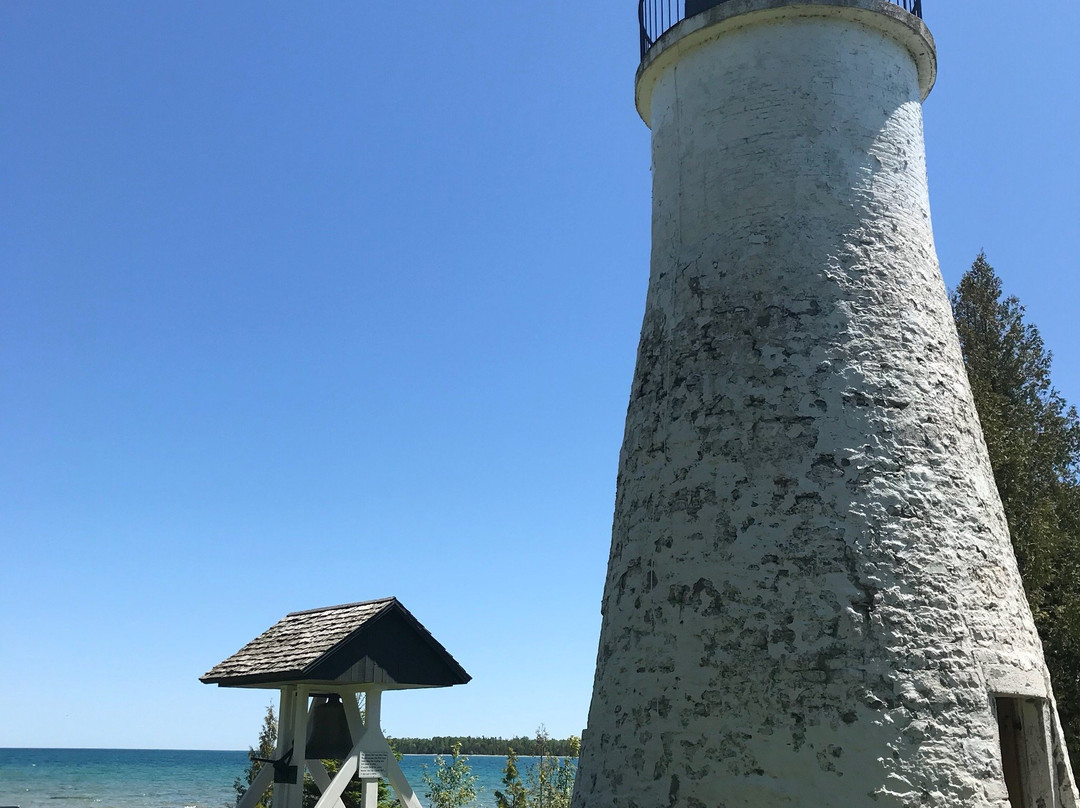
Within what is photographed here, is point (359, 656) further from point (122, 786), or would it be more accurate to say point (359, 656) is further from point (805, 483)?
point (122, 786)

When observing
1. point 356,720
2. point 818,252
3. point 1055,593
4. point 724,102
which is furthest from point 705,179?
point 1055,593

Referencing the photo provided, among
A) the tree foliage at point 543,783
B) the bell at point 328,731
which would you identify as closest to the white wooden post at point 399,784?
the bell at point 328,731

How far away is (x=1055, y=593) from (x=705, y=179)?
11.0 metres

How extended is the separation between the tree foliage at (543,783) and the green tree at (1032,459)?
25.8 feet

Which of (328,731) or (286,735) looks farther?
(328,731)

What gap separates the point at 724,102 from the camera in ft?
24.8

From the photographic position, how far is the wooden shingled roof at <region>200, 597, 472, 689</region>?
852 cm

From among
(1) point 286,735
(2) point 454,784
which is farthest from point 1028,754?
(2) point 454,784

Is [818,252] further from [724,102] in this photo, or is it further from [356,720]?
[356,720]

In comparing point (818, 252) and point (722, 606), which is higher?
point (818, 252)

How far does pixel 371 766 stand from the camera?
344 inches

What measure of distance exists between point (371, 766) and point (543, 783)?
779 centimetres

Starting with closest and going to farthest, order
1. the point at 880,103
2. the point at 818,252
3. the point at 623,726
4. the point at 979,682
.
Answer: the point at 979,682 < the point at 623,726 < the point at 818,252 < the point at 880,103

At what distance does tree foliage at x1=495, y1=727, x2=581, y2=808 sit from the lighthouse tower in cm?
952
